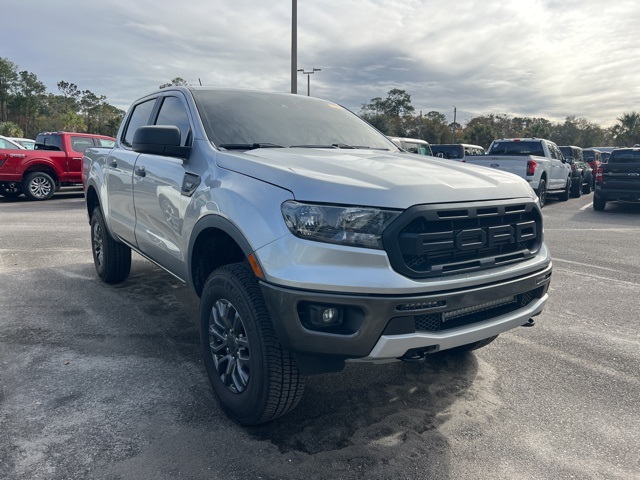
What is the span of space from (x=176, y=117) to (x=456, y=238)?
7.92 feet

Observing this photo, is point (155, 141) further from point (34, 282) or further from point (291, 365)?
point (34, 282)

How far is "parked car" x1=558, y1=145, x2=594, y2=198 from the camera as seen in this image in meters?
19.4

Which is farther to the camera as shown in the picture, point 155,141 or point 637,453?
point 155,141

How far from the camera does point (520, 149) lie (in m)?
14.9

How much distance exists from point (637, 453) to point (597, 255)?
227 inches

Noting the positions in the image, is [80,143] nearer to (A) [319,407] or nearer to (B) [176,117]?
(B) [176,117]

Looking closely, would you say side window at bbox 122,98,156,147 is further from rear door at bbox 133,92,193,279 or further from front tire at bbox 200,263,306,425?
front tire at bbox 200,263,306,425

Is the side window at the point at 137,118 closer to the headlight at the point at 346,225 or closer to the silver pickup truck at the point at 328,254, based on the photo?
the silver pickup truck at the point at 328,254

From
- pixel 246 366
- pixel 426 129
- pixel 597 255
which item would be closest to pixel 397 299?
pixel 246 366

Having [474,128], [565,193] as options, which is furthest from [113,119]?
[565,193]

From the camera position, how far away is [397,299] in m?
2.34

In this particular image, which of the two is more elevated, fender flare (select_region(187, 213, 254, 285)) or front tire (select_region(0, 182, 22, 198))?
fender flare (select_region(187, 213, 254, 285))

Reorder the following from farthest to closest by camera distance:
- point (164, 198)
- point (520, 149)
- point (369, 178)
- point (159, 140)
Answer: point (520, 149) < point (164, 198) < point (159, 140) < point (369, 178)

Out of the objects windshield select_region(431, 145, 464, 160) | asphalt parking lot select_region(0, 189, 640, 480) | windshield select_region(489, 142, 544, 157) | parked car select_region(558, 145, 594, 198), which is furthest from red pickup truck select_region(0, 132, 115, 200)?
parked car select_region(558, 145, 594, 198)
